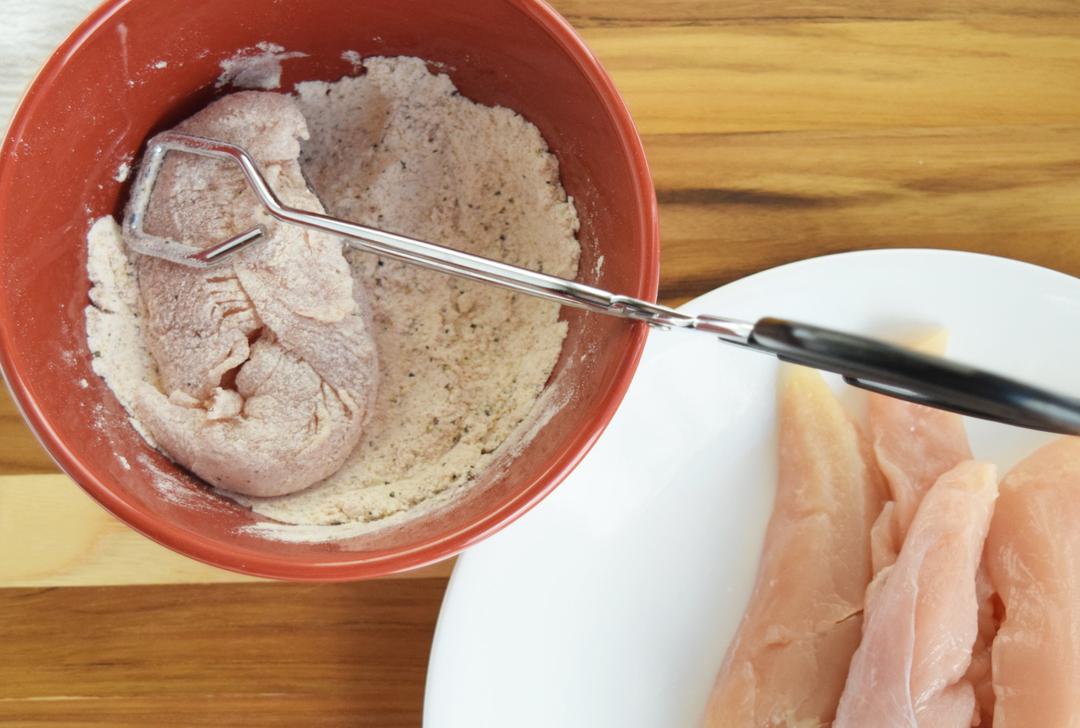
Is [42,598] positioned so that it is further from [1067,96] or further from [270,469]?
[1067,96]

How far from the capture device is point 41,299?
0.63m

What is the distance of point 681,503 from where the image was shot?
857mm

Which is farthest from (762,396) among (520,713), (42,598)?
(42,598)

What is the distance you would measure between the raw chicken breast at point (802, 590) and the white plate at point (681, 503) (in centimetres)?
2

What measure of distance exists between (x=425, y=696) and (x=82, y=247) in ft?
1.54

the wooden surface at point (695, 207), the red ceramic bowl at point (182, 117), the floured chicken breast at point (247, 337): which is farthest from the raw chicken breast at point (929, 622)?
the floured chicken breast at point (247, 337)

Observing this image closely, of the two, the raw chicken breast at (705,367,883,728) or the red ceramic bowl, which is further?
the raw chicken breast at (705,367,883,728)

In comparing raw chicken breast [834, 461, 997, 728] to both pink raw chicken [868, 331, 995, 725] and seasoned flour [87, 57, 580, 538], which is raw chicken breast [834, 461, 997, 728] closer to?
pink raw chicken [868, 331, 995, 725]

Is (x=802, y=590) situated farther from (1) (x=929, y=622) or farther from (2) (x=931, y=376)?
(2) (x=931, y=376)

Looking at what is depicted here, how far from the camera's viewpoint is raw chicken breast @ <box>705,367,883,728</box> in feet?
2.79

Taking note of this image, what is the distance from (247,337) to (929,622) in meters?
0.65

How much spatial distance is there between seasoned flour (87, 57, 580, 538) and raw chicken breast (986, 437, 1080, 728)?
0.51 metres

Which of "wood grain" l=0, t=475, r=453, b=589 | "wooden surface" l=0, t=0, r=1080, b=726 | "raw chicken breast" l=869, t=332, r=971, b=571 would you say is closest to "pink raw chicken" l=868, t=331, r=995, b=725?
"raw chicken breast" l=869, t=332, r=971, b=571

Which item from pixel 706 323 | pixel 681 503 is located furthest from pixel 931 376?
pixel 681 503
